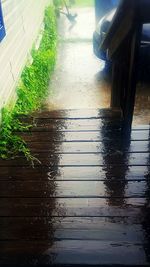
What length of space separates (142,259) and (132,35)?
1751 millimetres

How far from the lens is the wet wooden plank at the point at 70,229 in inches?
89.3

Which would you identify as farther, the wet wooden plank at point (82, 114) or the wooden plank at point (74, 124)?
the wet wooden plank at point (82, 114)

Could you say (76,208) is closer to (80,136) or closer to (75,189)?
(75,189)

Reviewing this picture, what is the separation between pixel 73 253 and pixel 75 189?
696 millimetres

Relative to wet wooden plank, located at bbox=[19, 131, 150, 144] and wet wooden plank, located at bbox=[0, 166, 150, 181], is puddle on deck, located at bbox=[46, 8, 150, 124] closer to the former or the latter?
wet wooden plank, located at bbox=[19, 131, 150, 144]

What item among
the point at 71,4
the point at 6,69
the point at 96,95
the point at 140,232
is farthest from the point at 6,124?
the point at 71,4

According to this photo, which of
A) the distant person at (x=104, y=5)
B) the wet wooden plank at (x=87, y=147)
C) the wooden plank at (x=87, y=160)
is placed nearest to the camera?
the wooden plank at (x=87, y=160)

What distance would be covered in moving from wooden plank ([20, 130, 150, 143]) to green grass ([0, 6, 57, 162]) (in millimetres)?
173

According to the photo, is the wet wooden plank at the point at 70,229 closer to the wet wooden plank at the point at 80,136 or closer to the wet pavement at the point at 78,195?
the wet pavement at the point at 78,195

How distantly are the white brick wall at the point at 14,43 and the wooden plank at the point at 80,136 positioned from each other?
667 millimetres

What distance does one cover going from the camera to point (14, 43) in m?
5.12

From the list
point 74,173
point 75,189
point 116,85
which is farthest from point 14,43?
point 75,189

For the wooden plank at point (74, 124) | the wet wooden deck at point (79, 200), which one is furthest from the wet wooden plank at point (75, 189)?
the wooden plank at point (74, 124)

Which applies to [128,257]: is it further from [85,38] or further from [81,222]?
[85,38]
